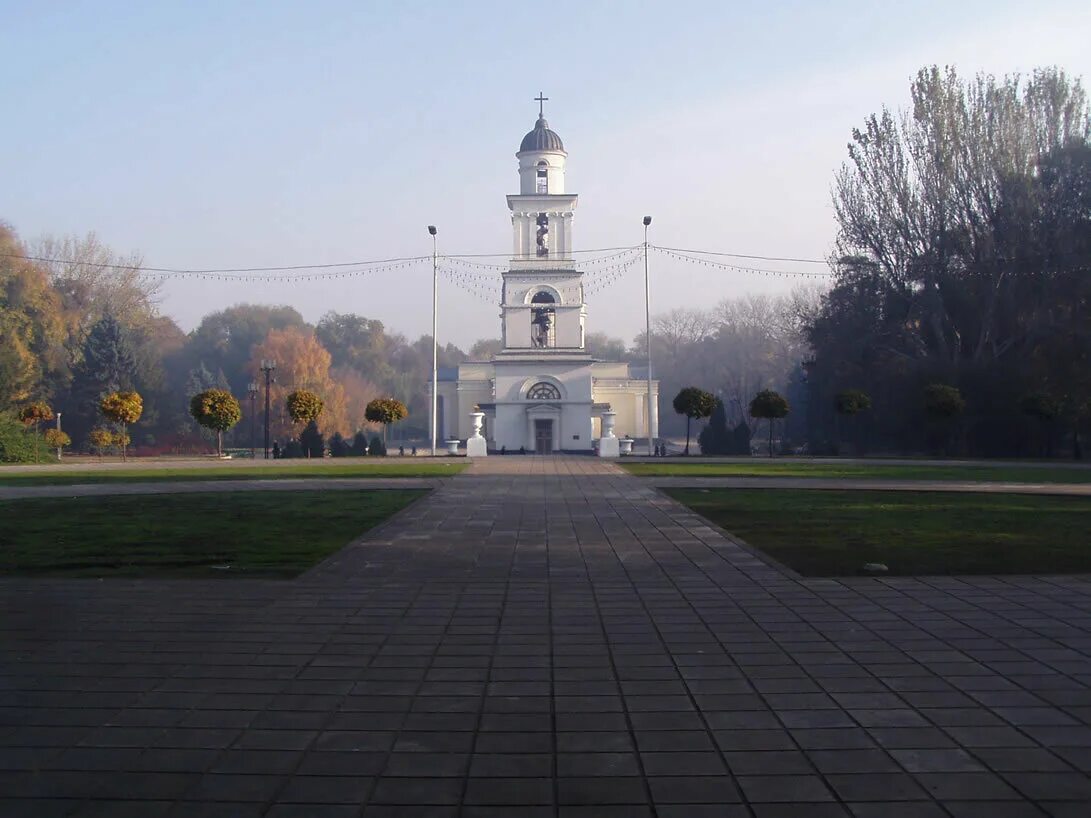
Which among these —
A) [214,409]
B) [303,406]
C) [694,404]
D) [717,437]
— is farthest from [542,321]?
[214,409]

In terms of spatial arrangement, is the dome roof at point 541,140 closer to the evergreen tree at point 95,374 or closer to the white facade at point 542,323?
the white facade at point 542,323

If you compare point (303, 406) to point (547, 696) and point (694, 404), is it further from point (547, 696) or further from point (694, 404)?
point (547, 696)

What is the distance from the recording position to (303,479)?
27141 mm

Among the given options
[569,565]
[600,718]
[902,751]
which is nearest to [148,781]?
[600,718]

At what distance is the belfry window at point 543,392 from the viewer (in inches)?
2184

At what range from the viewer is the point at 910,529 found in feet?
46.2

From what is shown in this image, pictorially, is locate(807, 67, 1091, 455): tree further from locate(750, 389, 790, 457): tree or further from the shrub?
the shrub

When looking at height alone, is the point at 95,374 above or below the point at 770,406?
above

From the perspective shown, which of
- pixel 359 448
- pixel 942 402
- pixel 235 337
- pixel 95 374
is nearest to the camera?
pixel 942 402

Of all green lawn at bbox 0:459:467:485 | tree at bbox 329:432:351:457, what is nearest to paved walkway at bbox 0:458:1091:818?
green lawn at bbox 0:459:467:485

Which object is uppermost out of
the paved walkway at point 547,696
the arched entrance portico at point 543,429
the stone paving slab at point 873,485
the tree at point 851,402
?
the tree at point 851,402

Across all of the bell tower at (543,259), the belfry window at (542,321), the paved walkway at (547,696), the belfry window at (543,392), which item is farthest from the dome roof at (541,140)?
the paved walkway at (547,696)

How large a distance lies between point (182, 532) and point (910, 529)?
9.99 meters

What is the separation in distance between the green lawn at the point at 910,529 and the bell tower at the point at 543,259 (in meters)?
34.8
